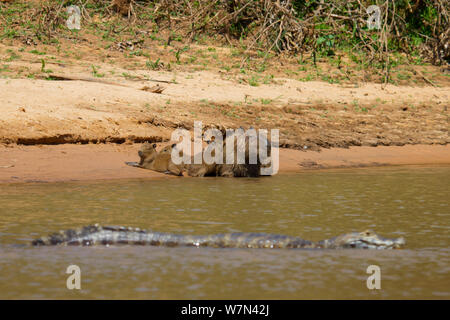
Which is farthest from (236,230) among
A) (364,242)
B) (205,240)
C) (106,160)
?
(106,160)

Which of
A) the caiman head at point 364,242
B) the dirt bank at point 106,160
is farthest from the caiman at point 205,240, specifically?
the dirt bank at point 106,160

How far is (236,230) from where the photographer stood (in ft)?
20.8

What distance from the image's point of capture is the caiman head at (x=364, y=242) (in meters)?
5.65

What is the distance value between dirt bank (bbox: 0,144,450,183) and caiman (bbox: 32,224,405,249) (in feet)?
11.1

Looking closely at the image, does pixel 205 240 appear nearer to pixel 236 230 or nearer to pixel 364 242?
pixel 236 230

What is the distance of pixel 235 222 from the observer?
6672 mm

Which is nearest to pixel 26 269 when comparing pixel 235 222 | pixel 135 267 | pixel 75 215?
pixel 135 267

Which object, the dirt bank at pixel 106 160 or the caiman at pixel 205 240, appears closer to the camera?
the caiman at pixel 205 240

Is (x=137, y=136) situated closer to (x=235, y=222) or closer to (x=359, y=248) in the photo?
(x=235, y=222)

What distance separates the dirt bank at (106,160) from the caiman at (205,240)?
3369 mm

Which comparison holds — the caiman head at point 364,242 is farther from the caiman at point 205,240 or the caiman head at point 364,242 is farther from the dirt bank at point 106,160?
the dirt bank at point 106,160

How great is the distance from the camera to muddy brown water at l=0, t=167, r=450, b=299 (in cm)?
463

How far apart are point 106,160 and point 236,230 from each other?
12.6ft

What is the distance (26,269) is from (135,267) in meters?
0.76
